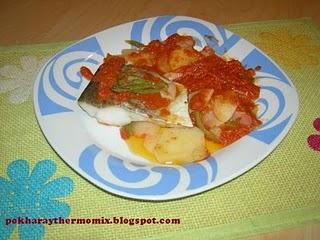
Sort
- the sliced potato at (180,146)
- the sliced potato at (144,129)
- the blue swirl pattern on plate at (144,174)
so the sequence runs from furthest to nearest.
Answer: the sliced potato at (144,129)
the sliced potato at (180,146)
the blue swirl pattern on plate at (144,174)

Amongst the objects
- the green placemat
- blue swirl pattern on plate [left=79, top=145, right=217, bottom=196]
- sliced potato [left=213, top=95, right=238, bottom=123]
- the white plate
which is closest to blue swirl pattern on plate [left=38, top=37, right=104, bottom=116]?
the white plate

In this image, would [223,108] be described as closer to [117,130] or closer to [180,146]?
[180,146]

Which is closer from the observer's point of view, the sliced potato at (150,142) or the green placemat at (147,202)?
the green placemat at (147,202)

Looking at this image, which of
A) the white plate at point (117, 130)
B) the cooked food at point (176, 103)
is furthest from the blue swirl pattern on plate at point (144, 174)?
the cooked food at point (176, 103)

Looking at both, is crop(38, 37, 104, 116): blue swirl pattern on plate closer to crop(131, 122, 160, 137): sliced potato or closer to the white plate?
the white plate

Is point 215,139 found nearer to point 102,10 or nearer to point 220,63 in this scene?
point 220,63

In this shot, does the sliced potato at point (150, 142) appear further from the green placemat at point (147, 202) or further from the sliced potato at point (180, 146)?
the green placemat at point (147, 202)
